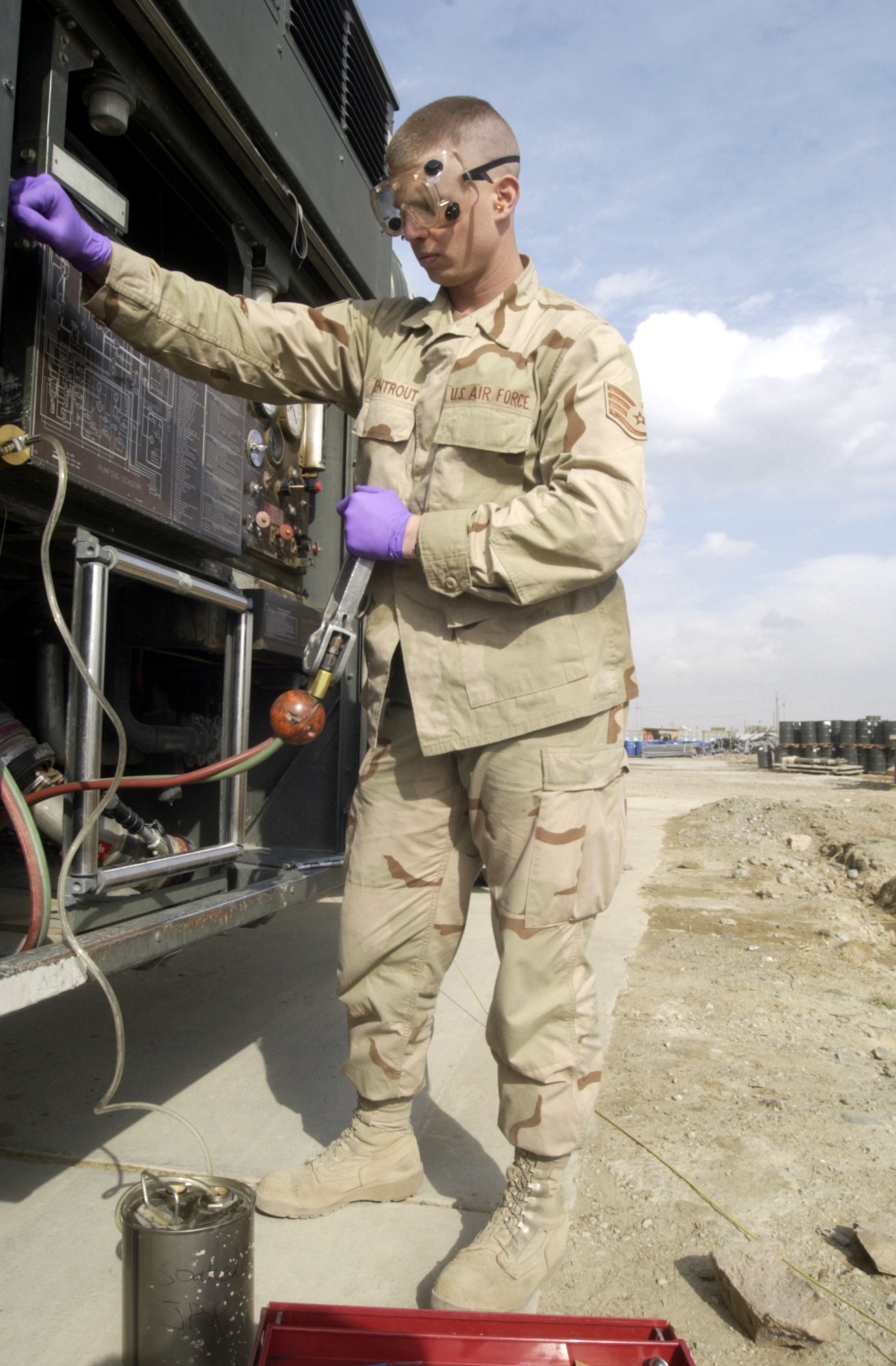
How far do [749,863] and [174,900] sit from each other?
5.82 metres

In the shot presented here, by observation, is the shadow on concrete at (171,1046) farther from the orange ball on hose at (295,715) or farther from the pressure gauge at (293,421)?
the pressure gauge at (293,421)

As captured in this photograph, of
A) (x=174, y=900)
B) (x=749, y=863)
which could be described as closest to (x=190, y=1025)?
(x=174, y=900)

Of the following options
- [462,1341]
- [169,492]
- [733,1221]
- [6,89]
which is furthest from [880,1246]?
[6,89]

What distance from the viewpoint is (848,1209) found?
1.87 metres

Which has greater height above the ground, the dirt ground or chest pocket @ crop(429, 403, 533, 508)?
chest pocket @ crop(429, 403, 533, 508)

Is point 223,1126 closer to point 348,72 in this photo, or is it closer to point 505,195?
point 505,195

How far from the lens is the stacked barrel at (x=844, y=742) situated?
23016 mm

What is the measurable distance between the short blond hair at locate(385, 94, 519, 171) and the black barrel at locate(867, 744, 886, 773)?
23172 mm

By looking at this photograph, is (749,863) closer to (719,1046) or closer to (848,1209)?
(719,1046)

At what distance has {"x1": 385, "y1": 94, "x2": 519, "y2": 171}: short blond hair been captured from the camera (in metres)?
1.76

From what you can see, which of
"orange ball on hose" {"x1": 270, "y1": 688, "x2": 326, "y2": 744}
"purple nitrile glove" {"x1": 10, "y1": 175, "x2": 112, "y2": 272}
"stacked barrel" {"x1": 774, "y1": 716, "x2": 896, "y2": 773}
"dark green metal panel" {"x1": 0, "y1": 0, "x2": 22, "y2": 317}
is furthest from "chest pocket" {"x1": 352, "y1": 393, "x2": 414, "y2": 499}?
"stacked barrel" {"x1": 774, "y1": 716, "x2": 896, "y2": 773}

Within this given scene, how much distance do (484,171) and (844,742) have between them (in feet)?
87.5

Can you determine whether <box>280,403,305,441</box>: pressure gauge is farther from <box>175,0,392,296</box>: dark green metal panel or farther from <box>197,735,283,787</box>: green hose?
<box>197,735,283,787</box>: green hose

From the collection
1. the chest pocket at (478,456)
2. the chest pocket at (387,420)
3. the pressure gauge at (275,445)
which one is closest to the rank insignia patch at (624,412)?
the chest pocket at (478,456)
